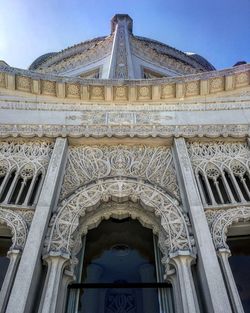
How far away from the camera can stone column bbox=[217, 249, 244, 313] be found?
3.38 metres

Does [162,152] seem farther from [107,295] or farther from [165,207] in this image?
[107,295]

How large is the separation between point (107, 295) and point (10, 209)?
166 cm

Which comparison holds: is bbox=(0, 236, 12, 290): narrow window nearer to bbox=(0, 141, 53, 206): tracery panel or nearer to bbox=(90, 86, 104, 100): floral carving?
bbox=(0, 141, 53, 206): tracery panel

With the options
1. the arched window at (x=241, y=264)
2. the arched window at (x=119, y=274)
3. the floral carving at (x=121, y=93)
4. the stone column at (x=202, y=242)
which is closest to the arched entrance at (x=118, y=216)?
the stone column at (x=202, y=242)

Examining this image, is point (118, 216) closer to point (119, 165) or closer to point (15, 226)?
point (119, 165)

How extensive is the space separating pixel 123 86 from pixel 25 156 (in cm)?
264

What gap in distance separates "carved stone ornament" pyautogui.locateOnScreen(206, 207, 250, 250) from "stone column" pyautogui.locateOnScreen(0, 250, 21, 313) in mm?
2281

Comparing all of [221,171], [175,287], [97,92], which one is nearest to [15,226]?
[175,287]

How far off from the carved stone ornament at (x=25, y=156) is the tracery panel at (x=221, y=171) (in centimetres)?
235

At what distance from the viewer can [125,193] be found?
4.86 metres

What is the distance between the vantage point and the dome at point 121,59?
10.9m

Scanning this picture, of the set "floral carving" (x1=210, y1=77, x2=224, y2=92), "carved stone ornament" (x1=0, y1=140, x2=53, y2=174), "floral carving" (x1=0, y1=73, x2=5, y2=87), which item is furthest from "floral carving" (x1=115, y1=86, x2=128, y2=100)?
"floral carving" (x1=0, y1=73, x2=5, y2=87)

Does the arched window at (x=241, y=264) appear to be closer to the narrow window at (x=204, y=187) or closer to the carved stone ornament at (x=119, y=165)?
the narrow window at (x=204, y=187)

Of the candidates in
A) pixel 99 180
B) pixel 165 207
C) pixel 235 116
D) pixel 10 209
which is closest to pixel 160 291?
pixel 165 207
